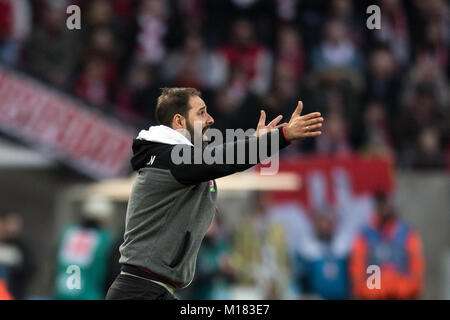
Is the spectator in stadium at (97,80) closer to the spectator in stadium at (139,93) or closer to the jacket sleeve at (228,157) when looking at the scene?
the spectator in stadium at (139,93)

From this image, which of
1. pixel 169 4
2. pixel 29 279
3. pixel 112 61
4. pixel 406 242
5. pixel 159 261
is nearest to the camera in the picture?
pixel 159 261

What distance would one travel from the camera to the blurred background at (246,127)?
415 inches

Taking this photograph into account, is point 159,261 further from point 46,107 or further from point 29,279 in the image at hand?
point 46,107

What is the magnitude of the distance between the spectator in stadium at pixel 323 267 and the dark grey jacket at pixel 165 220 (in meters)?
5.70

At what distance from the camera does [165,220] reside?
486 cm

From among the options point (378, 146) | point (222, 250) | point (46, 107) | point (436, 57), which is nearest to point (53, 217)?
point (46, 107)

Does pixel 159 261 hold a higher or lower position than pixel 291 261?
lower

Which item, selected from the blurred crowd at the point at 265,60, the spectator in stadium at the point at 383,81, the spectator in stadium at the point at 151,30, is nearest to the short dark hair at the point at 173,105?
the blurred crowd at the point at 265,60

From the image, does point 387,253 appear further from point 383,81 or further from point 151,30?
point 151,30

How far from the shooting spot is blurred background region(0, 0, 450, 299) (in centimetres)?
1053

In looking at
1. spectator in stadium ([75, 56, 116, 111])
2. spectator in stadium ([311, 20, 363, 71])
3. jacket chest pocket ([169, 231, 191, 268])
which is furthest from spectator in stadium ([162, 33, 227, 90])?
jacket chest pocket ([169, 231, 191, 268])

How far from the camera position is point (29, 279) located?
11.1 m

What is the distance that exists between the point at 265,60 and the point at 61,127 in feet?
10.7

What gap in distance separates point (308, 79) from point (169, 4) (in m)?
2.82
